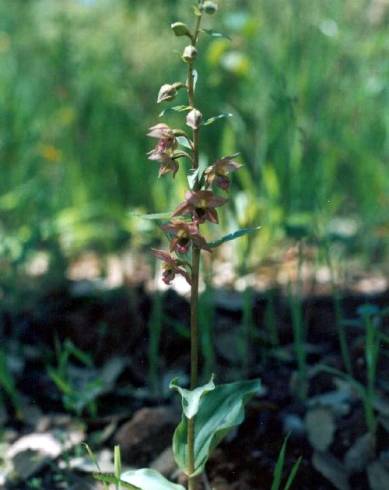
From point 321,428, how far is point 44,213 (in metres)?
1.40

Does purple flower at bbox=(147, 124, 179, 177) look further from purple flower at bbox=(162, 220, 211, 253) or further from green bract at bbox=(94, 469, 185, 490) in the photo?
green bract at bbox=(94, 469, 185, 490)

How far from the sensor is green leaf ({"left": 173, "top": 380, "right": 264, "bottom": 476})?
1200 mm

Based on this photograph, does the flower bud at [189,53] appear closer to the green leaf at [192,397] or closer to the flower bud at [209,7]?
the flower bud at [209,7]

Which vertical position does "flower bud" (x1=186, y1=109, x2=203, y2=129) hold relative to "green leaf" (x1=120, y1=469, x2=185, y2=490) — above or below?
above

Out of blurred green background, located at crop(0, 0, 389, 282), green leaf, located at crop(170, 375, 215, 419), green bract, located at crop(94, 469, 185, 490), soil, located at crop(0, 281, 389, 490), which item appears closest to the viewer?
green leaf, located at crop(170, 375, 215, 419)

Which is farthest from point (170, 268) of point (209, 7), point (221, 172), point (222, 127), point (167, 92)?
point (222, 127)

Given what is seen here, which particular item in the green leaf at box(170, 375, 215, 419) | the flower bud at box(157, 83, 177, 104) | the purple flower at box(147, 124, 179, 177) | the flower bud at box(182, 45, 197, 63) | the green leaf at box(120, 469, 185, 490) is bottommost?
the green leaf at box(120, 469, 185, 490)

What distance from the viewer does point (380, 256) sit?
8.77 feet

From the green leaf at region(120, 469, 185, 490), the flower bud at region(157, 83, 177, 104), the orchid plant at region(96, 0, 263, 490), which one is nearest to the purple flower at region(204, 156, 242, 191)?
the orchid plant at region(96, 0, 263, 490)

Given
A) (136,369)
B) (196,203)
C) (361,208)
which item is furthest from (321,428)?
(361,208)

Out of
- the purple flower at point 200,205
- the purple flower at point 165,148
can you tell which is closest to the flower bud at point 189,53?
the purple flower at point 165,148

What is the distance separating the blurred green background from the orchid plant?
85 cm

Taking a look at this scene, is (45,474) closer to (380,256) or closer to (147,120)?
(380,256)

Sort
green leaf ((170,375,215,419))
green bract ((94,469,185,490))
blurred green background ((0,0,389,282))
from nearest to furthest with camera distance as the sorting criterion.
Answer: green leaf ((170,375,215,419)) → green bract ((94,469,185,490)) → blurred green background ((0,0,389,282))
